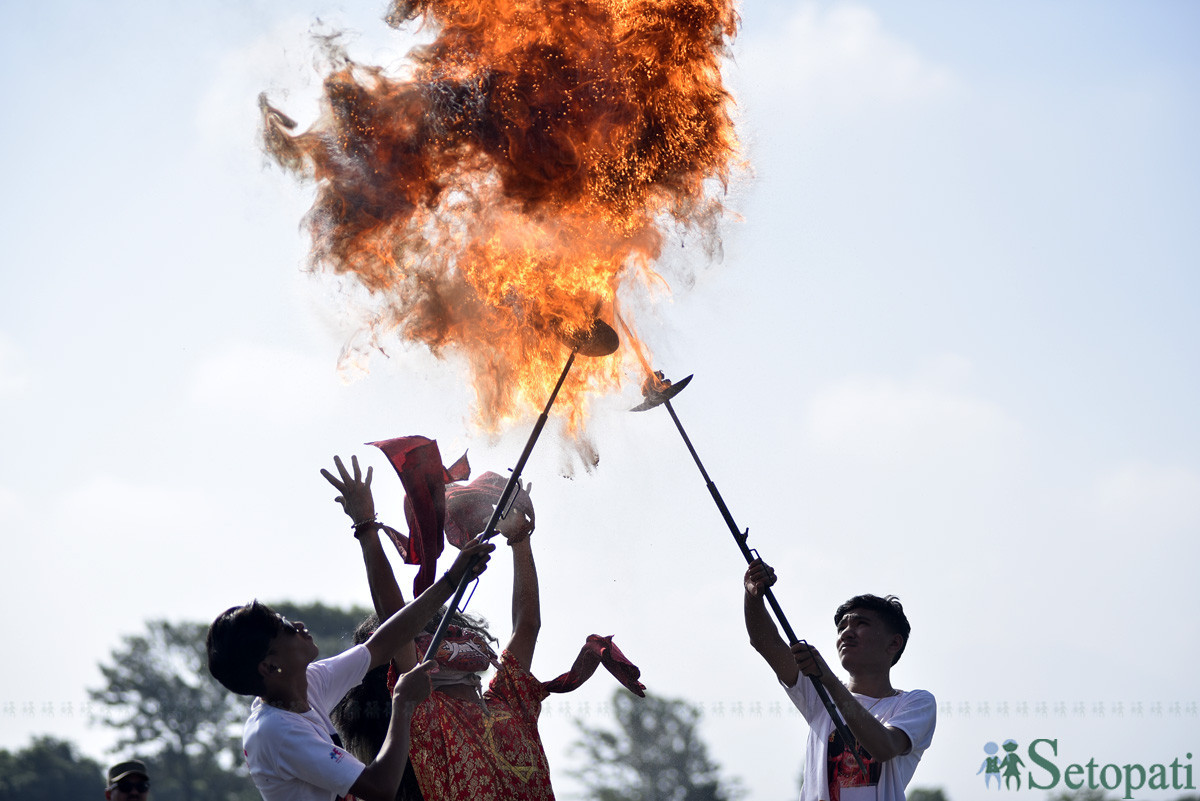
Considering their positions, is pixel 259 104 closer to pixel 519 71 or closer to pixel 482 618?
pixel 519 71

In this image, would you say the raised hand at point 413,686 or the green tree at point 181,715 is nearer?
the raised hand at point 413,686

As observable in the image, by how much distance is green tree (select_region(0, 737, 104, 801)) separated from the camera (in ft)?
125

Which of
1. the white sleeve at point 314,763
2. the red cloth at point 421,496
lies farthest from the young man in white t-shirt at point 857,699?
the white sleeve at point 314,763

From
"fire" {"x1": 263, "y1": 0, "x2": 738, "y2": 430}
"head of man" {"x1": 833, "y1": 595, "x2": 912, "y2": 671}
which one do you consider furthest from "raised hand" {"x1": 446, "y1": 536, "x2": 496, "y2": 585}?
"head of man" {"x1": 833, "y1": 595, "x2": 912, "y2": 671}

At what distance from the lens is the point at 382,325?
5988 millimetres

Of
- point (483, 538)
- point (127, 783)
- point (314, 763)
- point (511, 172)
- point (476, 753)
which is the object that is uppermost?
point (511, 172)

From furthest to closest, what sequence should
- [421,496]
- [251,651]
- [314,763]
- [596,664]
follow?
[596,664], [421,496], [251,651], [314,763]

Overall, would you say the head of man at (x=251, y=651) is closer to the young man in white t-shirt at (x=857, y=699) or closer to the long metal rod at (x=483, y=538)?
the long metal rod at (x=483, y=538)

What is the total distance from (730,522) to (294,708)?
2.01 metres

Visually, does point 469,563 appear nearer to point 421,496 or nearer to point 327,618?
point 421,496

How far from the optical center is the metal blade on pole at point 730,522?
457 centimetres

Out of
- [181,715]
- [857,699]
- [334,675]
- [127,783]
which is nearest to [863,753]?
[857,699]

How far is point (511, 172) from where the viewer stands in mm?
5746

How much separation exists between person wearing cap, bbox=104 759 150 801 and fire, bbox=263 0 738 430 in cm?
309
